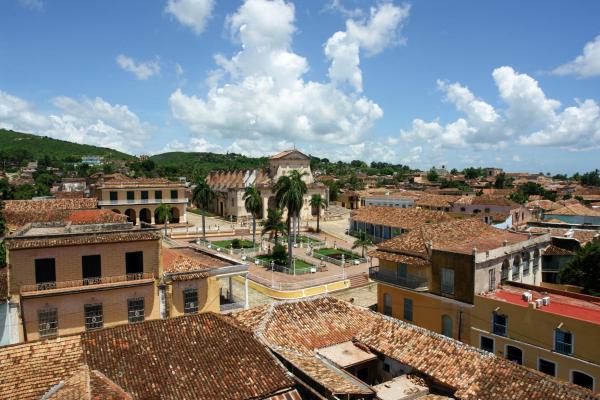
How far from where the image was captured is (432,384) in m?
16.0

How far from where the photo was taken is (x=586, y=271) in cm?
2611

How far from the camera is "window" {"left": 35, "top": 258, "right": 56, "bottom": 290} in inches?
797

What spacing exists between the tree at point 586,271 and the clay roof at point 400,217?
1892 cm

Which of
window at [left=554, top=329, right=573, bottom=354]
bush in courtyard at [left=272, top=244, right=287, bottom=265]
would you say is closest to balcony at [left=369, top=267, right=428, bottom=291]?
window at [left=554, top=329, right=573, bottom=354]

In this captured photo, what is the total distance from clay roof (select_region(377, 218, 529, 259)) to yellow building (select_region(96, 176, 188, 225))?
37.4 m

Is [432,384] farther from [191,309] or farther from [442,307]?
[191,309]

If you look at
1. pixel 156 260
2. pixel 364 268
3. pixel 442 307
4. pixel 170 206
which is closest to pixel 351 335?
pixel 442 307

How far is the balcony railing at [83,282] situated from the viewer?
2006cm

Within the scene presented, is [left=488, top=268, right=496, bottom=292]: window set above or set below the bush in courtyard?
above

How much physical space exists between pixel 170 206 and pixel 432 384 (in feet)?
162

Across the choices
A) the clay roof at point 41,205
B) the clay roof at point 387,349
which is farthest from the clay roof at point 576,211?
the clay roof at point 41,205

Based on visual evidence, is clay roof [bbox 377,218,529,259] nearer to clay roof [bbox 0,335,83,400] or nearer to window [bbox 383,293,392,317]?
window [bbox 383,293,392,317]

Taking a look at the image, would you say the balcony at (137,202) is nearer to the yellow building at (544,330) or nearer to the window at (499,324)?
the yellow building at (544,330)

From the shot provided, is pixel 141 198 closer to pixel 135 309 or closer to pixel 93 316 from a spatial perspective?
pixel 135 309
